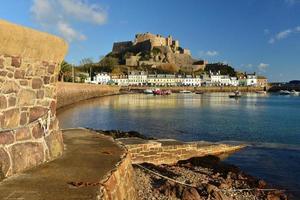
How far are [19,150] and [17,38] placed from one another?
2.14 meters

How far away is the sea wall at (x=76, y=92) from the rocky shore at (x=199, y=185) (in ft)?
160

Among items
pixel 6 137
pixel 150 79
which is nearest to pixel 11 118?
pixel 6 137

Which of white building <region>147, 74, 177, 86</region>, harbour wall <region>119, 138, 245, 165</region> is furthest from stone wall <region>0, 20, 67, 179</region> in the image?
white building <region>147, 74, 177, 86</region>

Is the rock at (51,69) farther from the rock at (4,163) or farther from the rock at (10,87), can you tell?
the rock at (4,163)

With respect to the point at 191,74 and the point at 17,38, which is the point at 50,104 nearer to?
the point at 17,38

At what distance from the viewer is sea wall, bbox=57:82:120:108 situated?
6425cm

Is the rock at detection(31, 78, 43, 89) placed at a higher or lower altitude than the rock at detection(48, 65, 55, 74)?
lower

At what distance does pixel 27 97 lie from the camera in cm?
750

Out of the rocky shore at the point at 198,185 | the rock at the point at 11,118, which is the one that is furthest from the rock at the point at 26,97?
the rocky shore at the point at 198,185

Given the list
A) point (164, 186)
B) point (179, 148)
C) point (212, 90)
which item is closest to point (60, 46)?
point (164, 186)

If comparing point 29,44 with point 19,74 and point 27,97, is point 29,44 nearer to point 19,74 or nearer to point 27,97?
point 19,74

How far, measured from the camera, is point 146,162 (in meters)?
14.6

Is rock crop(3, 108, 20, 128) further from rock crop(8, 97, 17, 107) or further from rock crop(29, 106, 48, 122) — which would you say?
rock crop(29, 106, 48, 122)

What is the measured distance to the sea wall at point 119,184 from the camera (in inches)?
247
